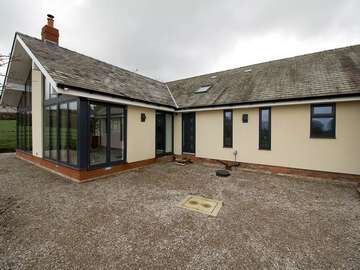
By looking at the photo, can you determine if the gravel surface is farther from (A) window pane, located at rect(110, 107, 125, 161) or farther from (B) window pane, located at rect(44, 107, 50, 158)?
(B) window pane, located at rect(44, 107, 50, 158)

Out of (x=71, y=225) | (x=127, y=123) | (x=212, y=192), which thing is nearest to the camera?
(x=71, y=225)

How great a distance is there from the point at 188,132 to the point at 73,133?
5.91 m

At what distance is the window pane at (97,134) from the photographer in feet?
20.6

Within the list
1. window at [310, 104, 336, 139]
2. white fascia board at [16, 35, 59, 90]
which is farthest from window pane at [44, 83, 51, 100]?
window at [310, 104, 336, 139]

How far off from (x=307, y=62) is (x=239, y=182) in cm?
753

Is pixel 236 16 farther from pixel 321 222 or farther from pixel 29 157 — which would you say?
pixel 29 157

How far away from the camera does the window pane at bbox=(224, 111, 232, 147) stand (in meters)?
8.58

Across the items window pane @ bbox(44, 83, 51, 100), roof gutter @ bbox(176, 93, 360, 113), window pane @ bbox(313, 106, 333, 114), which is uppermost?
window pane @ bbox(44, 83, 51, 100)

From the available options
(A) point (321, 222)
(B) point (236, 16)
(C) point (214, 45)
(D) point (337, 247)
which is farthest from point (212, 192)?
(C) point (214, 45)

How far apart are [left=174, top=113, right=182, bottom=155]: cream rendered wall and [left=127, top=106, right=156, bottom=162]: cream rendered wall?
5.96 feet

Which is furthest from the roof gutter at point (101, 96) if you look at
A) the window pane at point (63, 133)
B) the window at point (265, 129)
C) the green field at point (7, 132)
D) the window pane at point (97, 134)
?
the green field at point (7, 132)

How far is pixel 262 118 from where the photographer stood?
770 cm

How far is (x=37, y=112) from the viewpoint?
28.1 ft

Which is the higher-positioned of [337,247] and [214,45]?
[214,45]
